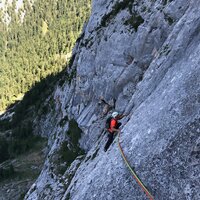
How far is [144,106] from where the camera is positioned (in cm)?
2125

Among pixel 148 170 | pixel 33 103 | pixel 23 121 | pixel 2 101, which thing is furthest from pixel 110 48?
pixel 2 101

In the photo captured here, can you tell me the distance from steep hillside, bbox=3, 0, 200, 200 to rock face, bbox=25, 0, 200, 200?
0.05m

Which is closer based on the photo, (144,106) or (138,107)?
(144,106)

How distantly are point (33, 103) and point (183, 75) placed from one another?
9735 centimetres

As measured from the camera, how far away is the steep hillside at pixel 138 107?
53.7 ft

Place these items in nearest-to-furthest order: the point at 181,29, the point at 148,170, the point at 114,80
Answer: the point at 148,170
the point at 181,29
the point at 114,80

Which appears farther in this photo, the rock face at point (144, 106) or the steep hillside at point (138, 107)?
the steep hillside at point (138, 107)

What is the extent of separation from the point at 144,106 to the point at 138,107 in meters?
1.28

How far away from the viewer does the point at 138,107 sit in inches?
886

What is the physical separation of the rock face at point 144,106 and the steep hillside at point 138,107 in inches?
2.0

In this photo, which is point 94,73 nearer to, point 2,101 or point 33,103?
point 33,103

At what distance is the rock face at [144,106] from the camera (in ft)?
53.3

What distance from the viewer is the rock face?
→ 16.2m

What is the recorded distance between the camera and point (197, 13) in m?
22.0
